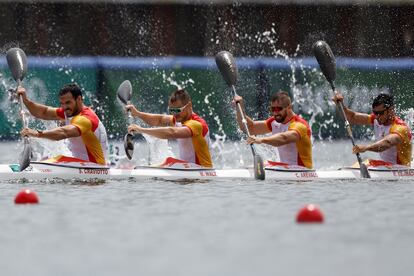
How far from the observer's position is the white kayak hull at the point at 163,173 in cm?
1381

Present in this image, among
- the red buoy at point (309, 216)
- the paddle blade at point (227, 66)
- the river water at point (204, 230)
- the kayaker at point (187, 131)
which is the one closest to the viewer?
the river water at point (204, 230)

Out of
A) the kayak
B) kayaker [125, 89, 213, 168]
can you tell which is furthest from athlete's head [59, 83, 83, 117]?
kayaker [125, 89, 213, 168]

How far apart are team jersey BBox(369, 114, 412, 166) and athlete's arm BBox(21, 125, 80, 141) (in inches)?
153

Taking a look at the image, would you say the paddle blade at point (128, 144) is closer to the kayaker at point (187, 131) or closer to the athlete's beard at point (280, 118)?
the kayaker at point (187, 131)

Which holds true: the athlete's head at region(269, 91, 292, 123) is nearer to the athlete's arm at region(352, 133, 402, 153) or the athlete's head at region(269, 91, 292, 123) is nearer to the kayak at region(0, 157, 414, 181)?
the kayak at region(0, 157, 414, 181)

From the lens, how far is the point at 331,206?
35.7 ft

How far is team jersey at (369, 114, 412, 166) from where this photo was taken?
1461 cm

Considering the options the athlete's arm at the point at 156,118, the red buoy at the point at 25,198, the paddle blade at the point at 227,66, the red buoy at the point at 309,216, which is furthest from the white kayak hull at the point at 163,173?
the red buoy at the point at 309,216

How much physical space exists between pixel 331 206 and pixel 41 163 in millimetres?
4343

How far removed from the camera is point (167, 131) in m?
14.2

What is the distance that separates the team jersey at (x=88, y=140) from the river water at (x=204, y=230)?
3.03ft

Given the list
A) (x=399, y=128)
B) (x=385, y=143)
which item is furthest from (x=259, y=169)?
(x=399, y=128)

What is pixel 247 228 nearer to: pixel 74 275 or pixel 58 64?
pixel 74 275

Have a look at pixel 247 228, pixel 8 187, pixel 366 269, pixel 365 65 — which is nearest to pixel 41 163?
pixel 8 187
